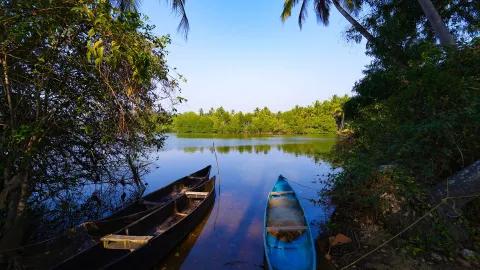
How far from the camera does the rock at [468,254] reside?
5.09 metres

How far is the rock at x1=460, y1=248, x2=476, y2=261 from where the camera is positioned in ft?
16.7

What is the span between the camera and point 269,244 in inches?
240

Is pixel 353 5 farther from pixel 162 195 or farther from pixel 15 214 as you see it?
pixel 15 214

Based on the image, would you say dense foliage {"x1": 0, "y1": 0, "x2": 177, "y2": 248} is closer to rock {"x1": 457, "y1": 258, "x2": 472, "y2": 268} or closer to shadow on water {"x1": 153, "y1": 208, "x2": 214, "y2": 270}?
shadow on water {"x1": 153, "y1": 208, "x2": 214, "y2": 270}

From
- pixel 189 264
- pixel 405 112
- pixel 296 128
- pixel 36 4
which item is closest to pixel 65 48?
pixel 36 4

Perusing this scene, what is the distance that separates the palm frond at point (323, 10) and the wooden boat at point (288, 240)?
435 inches

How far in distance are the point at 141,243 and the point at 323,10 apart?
14395mm

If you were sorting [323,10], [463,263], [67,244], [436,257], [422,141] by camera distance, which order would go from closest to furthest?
[463,263] < [436,257] < [67,244] < [422,141] < [323,10]

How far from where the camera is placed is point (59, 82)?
17.7 ft

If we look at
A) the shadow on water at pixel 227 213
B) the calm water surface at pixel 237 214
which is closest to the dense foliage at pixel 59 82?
the shadow on water at pixel 227 213

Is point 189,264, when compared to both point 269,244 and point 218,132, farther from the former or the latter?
point 218,132

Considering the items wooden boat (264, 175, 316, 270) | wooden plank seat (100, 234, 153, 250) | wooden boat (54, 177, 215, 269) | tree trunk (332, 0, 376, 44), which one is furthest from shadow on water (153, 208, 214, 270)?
tree trunk (332, 0, 376, 44)

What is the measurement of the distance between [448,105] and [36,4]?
754 cm

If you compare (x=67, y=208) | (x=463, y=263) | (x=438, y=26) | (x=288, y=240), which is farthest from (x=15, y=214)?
(x=438, y=26)
